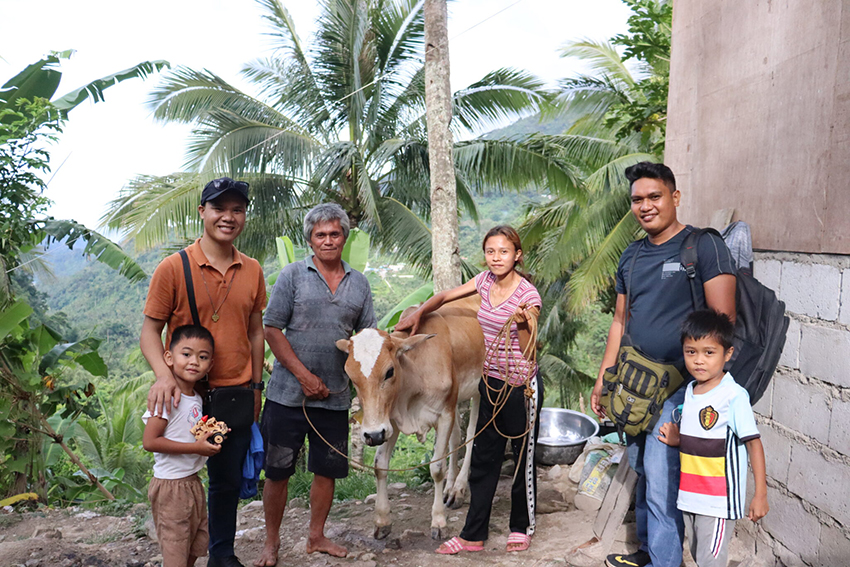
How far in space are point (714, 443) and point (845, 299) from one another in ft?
3.17

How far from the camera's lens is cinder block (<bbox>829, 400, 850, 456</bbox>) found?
9.96 feet

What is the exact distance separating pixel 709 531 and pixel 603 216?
11099mm

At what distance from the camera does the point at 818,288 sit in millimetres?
3281

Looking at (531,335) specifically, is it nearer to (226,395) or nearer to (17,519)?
(226,395)

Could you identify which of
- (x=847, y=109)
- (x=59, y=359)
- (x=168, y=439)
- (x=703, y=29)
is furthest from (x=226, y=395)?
(x=59, y=359)

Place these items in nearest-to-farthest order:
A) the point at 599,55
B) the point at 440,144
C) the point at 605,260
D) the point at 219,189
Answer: the point at 219,189, the point at 440,144, the point at 605,260, the point at 599,55

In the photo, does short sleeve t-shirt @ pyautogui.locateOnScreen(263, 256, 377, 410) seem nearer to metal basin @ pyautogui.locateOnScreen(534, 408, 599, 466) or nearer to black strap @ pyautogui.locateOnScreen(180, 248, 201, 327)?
black strap @ pyautogui.locateOnScreen(180, 248, 201, 327)

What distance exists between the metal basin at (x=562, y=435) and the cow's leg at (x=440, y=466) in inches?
42.6

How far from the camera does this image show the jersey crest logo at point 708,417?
118 inches

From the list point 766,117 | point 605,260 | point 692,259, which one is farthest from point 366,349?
point 605,260

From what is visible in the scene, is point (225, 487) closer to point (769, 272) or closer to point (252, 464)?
point (252, 464)

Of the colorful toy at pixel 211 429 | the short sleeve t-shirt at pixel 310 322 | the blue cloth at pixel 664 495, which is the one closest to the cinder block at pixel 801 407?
the blue cloth at pixel 664 495

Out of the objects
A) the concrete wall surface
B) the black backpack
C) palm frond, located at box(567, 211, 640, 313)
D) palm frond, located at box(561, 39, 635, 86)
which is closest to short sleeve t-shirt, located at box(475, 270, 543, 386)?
the black backpack

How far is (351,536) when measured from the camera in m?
4.61
